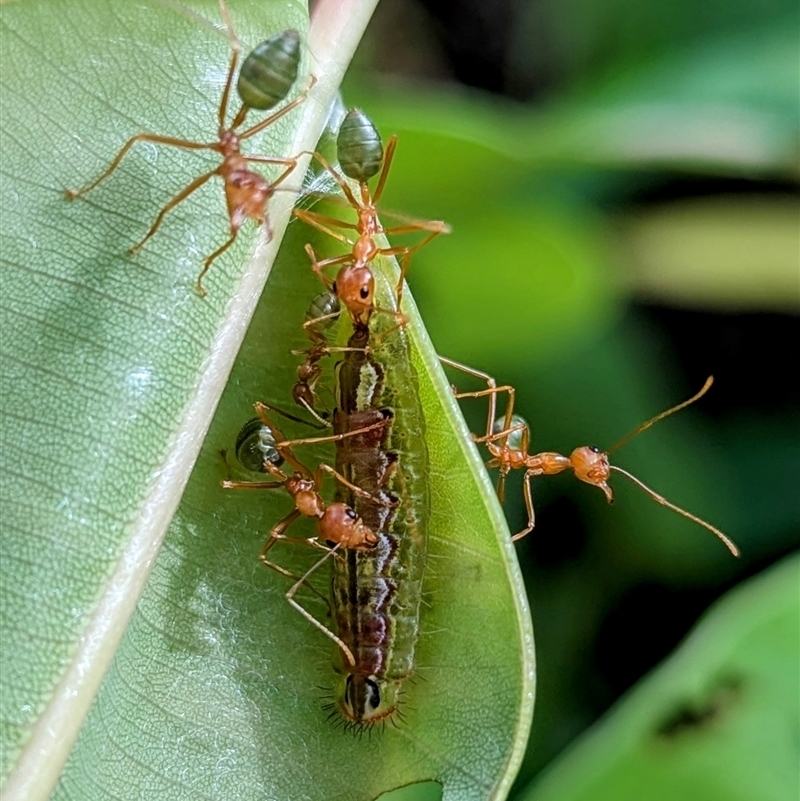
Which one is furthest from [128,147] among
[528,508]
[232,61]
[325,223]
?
[528,508]

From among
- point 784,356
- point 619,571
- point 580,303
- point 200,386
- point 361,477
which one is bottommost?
point 619,571

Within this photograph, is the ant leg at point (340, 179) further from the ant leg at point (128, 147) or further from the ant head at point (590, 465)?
the ant head at point (590, 465)

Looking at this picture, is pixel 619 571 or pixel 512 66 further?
pixel 512 66

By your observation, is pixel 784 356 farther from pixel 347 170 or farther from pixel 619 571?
pixel 347 170

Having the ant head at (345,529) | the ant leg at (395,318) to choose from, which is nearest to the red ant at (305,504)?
the ant head at (345,529)

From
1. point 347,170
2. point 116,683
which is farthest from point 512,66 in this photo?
point 116,683

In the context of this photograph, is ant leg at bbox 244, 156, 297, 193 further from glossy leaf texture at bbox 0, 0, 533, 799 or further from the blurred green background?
the blurred green background

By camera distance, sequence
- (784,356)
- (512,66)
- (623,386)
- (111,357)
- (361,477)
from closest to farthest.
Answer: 1. (111,357)
2. (361,477)
3. (623,386)
4. (784,356)
5. (512,66)
